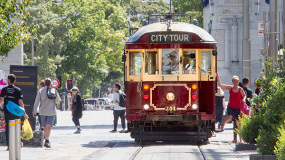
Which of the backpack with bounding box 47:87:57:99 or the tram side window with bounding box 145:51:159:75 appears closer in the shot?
the backpack with bounding box 47:87:57:99

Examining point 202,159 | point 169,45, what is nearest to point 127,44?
point 169,45

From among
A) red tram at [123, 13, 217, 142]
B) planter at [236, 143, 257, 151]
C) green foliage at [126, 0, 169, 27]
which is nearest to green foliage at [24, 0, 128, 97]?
green foliage at [126, 0, 169, 27]

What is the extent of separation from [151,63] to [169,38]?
31.1 inches

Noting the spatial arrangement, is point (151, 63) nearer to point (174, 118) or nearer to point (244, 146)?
point (174, 118)

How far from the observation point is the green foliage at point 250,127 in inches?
576

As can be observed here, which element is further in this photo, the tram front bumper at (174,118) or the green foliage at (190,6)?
the green foliage at (190,6)

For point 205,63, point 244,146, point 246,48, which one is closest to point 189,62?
point 205,63

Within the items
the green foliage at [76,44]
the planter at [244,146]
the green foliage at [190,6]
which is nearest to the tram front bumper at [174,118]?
the planter at [244,146]

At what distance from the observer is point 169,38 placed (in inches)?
734

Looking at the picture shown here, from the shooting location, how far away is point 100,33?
7100 centimetres

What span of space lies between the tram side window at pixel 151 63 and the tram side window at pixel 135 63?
0.21 m

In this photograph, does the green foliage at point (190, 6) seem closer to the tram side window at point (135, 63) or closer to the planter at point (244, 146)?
the tram side window at point (135, 63)

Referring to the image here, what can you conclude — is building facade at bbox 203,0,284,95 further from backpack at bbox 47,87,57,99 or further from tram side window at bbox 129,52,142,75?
backpack at bbox 47,87,57,99

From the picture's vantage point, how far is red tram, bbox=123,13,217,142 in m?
18.2
